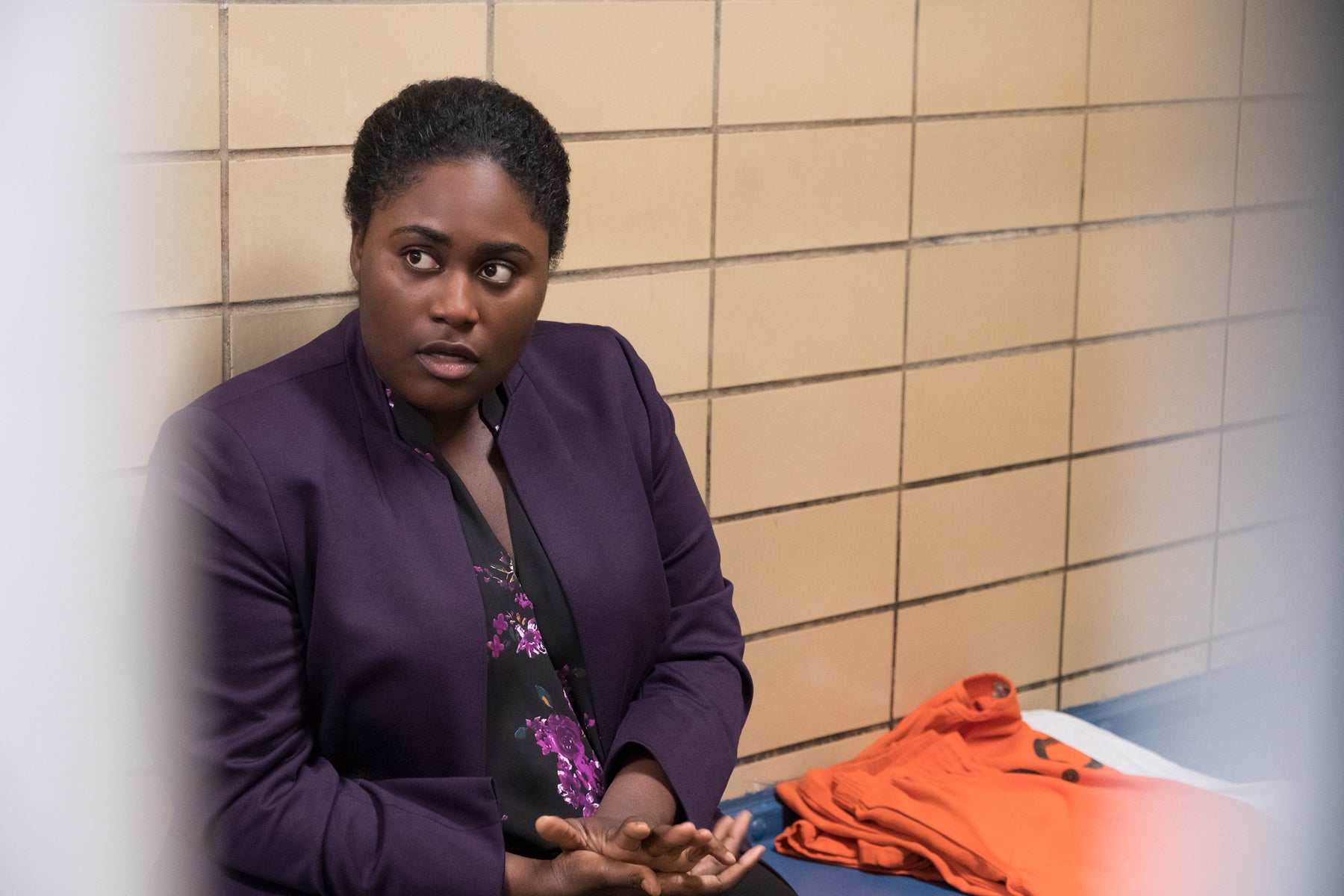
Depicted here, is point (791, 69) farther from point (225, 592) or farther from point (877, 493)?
point (225, 592)

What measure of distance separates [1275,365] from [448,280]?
6.73 feet

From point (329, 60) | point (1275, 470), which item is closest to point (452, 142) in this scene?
point (329, 60)

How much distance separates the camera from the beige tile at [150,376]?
1673 millimetres

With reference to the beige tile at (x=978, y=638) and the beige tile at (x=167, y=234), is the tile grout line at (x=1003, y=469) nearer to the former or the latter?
the beige tile at (x=978, y=638)

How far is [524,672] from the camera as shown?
158 centimetres

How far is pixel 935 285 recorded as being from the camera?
7.95ft

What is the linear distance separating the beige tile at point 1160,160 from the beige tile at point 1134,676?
885 millimetres

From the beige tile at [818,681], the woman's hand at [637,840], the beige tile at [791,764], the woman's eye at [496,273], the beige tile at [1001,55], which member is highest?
the beige tile at [1001,55]

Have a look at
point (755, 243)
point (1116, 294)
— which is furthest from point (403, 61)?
point (1116, 294)

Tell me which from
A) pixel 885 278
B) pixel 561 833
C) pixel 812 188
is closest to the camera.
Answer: pixel 561 833

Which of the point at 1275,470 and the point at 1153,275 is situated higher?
the point at 1153,275

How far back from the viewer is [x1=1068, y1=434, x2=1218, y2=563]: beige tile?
107 inches

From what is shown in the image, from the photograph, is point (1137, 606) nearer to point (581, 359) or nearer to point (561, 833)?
point (581, 359)

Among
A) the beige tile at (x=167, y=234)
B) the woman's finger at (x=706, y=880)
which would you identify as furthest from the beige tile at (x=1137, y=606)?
the beige tile at (x=167, y=234)
